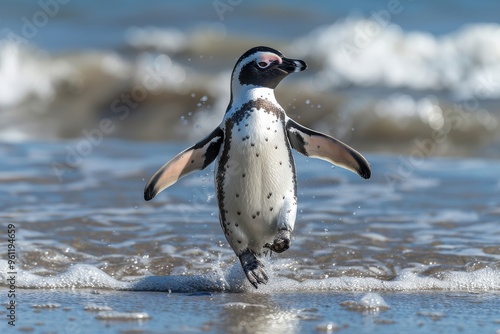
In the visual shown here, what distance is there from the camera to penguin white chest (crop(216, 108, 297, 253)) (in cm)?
449

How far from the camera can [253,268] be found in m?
4.49

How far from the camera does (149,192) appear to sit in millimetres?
4480

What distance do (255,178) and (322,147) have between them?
41 centimetres

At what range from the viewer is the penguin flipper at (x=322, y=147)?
4.69 metres

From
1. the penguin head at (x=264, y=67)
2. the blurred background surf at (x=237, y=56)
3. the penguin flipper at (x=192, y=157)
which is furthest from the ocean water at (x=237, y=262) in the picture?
the blurred background surf at (x=237, y=56)

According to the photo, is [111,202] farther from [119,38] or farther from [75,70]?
[119,38]

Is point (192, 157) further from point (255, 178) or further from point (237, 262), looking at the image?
point (237, 262)

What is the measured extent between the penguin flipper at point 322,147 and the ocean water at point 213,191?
0.53 metres

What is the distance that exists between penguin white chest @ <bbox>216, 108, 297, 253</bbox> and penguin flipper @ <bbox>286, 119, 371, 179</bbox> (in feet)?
0.43

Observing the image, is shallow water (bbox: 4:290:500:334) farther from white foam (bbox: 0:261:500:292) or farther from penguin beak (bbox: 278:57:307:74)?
penguin beak (bbox: 278:57:307:74)

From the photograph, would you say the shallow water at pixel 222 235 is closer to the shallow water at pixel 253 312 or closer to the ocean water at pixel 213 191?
the ocean water at pixel 213 191

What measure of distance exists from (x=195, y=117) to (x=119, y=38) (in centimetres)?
544

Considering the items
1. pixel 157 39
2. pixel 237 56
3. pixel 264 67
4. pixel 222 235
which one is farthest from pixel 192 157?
pixel 157 39

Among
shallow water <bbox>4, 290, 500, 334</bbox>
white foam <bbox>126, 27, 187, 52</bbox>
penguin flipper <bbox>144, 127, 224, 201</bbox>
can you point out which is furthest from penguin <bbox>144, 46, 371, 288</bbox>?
white foam <bbox>126, 27, 187, 52</bbox>
